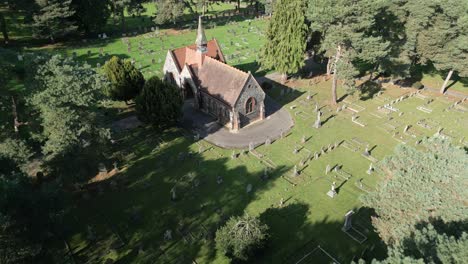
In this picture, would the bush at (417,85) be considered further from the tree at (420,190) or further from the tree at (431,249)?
the tree at (431,249)

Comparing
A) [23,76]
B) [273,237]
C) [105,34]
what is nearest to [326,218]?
[273,237]

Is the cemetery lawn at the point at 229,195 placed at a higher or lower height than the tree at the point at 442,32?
lower

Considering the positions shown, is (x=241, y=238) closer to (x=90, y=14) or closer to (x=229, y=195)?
(x=229, y=195)

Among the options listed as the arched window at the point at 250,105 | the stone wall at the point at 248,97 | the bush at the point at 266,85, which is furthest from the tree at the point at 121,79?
the bush at the point at 266,85

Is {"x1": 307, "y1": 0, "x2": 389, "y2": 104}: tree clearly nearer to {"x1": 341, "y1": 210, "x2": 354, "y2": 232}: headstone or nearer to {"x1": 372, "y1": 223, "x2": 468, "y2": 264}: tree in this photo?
{"x1": 341, "y1": 210, "x2": 354, "y2": 232}: headstone

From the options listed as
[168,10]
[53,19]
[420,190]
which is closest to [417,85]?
[420,190]

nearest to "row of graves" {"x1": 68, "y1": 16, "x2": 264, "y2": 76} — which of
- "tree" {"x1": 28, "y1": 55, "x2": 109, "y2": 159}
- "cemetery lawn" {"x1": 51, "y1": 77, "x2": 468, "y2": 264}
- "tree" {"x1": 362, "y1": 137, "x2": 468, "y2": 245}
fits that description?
"cemetery lawn" {"x1": 51, "y1": 77, "x2": 468, "y2": 264}

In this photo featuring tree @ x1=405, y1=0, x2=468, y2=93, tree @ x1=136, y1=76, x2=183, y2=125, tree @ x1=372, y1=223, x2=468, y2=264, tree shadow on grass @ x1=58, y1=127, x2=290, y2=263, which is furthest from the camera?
tree @ x1=405, y1=0, x2=468, y2=93

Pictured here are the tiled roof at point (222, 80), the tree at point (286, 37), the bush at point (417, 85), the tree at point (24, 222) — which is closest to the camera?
the tree at point (24, 222)
